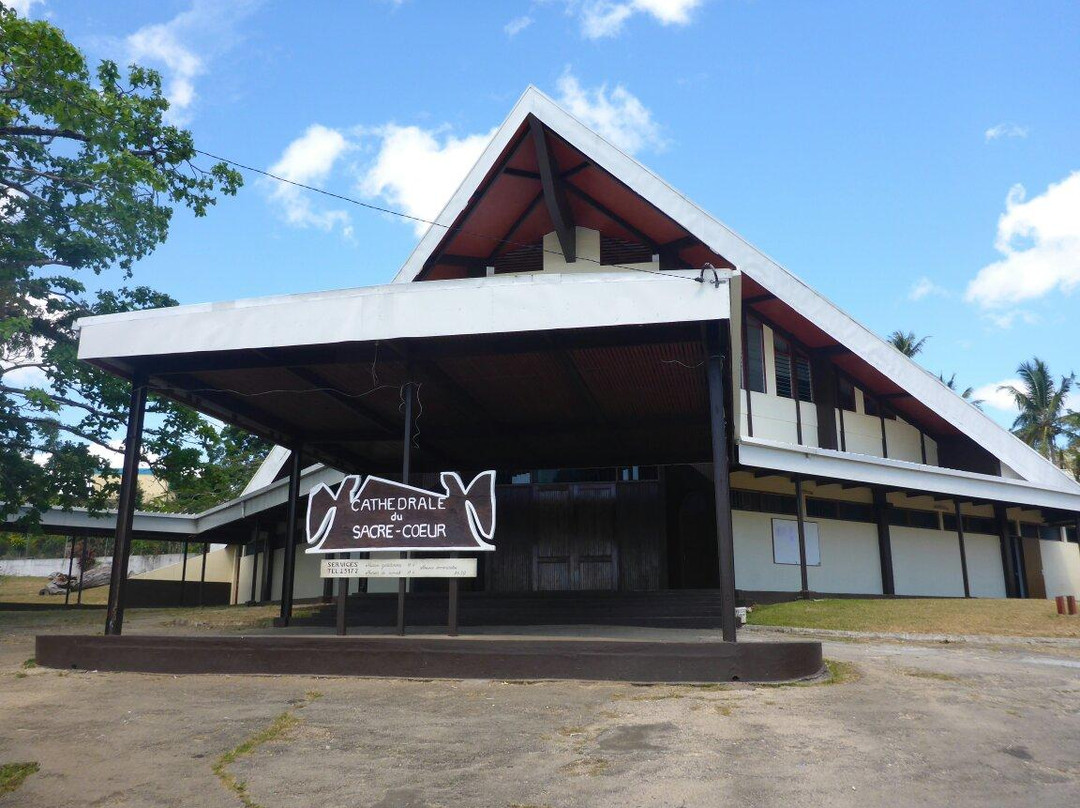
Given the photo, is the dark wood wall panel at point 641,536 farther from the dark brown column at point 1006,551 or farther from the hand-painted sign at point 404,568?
the dark brown column at point 1006,551

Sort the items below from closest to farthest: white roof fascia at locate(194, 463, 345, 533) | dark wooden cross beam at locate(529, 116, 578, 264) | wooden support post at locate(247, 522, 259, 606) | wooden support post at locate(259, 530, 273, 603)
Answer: dark wooden cross beam at locate(529, 116, 578, 264), white roof fascia at locate(194, 463, 345, 533), wooden support post at locate(259, 530, 273, 603), wooden support post at locate(247, 522, 259, 606)

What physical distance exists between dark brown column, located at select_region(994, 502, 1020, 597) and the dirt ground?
14197mm

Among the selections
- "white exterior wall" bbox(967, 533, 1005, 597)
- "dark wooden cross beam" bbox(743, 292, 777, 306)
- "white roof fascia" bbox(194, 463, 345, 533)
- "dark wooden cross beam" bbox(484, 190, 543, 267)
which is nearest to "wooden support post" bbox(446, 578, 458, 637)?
"white roof fascia" bbox(194, 463, 345, 533)

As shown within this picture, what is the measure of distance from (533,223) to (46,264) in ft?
29.4

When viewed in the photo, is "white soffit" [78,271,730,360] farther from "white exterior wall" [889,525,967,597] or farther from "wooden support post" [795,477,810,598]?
"white exterior wall" [889,525,967,597]

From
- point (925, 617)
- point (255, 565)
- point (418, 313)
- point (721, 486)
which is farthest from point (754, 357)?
point (255, 565)

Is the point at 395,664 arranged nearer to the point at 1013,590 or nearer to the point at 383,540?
the point at 383,540

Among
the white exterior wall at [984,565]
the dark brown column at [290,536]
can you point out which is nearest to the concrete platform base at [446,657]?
the dark brown column at [290,536]

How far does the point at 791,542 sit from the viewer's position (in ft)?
57.7

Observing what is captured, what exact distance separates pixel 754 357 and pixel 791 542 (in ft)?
12.2

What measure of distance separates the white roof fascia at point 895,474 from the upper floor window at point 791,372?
2243 mm

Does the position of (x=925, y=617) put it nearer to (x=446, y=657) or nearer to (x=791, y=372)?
(x=791, y=372)

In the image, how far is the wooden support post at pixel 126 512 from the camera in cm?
919

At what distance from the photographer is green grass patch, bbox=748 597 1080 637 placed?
12.2 meters
